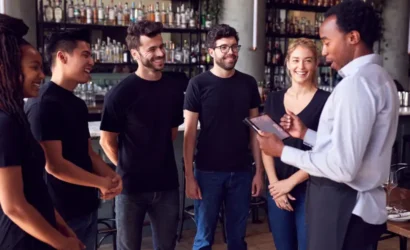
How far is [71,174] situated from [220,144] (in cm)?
109

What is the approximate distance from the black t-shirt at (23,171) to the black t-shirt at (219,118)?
4.46 feet

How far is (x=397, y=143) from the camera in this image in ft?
18.3

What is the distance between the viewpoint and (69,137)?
6.98 feet

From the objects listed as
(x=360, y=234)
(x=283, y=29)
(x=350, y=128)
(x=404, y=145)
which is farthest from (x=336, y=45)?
(x=283, y=29)

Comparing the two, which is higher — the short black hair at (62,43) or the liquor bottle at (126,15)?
the liquor bottle at (126,15)

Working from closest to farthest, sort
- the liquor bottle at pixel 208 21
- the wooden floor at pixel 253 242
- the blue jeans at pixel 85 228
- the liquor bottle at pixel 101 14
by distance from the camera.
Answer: the blue jeans at pixel 85 228 → the wooden floor at pixel 253 242 → the liquor bottle at pixel 101 14 → the liquor bottle at pixel 208 21

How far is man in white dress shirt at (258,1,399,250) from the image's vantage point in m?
1.67

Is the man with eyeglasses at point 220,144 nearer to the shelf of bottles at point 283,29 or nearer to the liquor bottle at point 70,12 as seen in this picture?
the liquor bottle at point 70,12

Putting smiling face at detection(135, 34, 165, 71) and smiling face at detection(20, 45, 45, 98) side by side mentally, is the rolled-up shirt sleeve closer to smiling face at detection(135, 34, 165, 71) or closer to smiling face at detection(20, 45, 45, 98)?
smiling face at detection(20, 45, 45, 98)

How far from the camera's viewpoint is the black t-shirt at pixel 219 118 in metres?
2.94

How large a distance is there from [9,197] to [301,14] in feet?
24.8

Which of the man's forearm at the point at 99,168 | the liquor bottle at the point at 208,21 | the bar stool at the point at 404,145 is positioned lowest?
the bar stool at the point at 404,145

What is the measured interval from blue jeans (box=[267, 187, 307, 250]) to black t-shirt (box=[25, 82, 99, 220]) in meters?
0.99

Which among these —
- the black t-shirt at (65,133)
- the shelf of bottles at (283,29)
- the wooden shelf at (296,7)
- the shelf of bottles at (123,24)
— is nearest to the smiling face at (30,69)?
the black t-shirt at (65,133)
